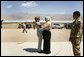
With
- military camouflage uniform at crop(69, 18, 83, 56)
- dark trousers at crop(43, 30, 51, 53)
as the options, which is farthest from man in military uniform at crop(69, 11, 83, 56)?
dark trousers at crop(43, 30, 51, 53)

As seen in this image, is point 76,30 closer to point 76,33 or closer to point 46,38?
point 76,33

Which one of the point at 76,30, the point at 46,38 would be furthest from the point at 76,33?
the point at 46,38

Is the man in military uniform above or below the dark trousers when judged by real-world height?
above

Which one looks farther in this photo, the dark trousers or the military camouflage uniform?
the dark trousers

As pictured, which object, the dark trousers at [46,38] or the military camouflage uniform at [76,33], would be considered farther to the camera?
the dark trousers at [46,38]

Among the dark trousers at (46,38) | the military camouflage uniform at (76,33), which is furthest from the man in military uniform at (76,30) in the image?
the dark trousers at (46,38)

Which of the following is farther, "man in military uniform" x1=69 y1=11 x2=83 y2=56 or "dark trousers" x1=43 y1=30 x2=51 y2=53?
"dark trousers" x1=43 y1=30 x2=51 y2=53

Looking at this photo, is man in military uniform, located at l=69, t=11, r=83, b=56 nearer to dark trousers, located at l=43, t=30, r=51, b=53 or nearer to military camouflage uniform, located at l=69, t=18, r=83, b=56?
military camouflage uniform, located at l=69, t=18, r=83, b=56

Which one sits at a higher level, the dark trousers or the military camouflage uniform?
the military camouflage uniform

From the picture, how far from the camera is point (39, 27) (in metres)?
8.29

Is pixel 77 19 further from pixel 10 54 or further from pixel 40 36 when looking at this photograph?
pixel 10 54

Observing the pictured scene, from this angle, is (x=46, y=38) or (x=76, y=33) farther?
(x=46, y=38)

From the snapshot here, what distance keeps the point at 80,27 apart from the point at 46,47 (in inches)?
93.7

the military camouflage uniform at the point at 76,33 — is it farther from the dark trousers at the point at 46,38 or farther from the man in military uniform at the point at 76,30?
the dark trousers at the point at 46,38
